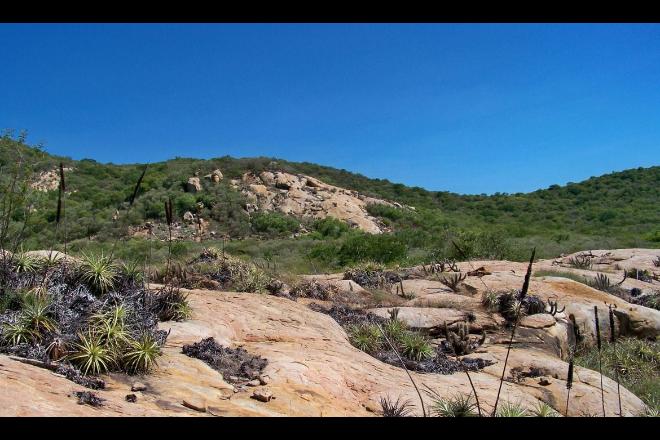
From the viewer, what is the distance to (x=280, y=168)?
3850 cm

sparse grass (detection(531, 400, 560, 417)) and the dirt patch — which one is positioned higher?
the dirt patch

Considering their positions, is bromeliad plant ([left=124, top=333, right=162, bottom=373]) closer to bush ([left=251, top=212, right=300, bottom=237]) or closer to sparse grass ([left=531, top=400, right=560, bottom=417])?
sparse grass ([left=531, top=400, right=560, bottom=417])

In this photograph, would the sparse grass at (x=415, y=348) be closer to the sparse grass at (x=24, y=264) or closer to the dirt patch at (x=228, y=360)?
the dirt patch at (x=228, y=360)

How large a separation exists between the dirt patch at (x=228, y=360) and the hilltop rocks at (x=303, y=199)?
25.7 metres

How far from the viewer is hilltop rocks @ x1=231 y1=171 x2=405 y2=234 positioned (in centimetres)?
3231

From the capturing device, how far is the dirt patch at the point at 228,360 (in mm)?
4840

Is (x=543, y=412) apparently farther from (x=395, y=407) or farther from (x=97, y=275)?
(x=97, y=275)

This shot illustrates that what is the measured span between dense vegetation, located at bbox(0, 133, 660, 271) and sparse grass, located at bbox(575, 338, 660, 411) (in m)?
3.51

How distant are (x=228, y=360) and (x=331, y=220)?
2539 cm

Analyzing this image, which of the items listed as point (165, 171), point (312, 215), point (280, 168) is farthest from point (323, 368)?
point (165, 171)

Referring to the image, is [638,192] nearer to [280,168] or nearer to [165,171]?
[280,168]

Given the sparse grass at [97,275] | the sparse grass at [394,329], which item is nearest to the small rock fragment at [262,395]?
the sparse grass at [97,275]

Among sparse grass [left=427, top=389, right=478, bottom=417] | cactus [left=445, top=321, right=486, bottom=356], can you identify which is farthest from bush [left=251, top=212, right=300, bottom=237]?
sparse grass [left=427, top=389, right=478, bottom=417]
